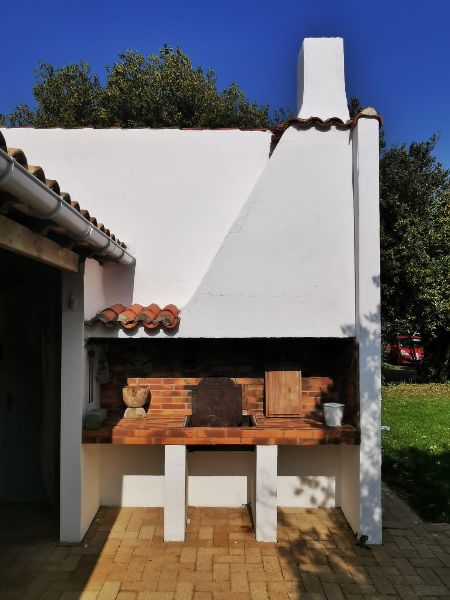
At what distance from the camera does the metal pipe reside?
2.44 m

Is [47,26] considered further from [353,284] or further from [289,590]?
[289,590]

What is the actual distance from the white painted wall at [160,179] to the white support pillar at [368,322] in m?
1.60

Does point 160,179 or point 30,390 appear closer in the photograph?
point 160,179

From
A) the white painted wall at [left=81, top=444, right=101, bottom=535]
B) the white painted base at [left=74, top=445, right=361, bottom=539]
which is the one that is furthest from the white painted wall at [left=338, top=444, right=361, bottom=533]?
the white painted wall at [left=81, top=444, right=101, bottom=535]

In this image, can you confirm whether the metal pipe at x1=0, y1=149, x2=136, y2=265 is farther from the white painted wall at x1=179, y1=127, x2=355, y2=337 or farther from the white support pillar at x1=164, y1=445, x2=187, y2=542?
the white support pillar at x1=164, y1=445, x2=187, y2=542

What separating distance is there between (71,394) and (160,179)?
10.6ft

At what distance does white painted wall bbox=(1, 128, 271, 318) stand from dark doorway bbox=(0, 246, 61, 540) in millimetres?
1399

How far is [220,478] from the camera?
6.20 metres

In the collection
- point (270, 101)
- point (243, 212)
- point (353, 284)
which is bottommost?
point (353, 284)

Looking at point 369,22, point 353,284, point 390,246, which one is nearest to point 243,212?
point 353,284

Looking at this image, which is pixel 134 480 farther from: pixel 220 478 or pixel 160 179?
pixel 160 179

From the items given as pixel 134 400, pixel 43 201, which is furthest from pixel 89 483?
pixel 43 201

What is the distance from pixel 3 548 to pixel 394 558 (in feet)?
14.6

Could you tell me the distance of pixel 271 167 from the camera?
5.52 metres
